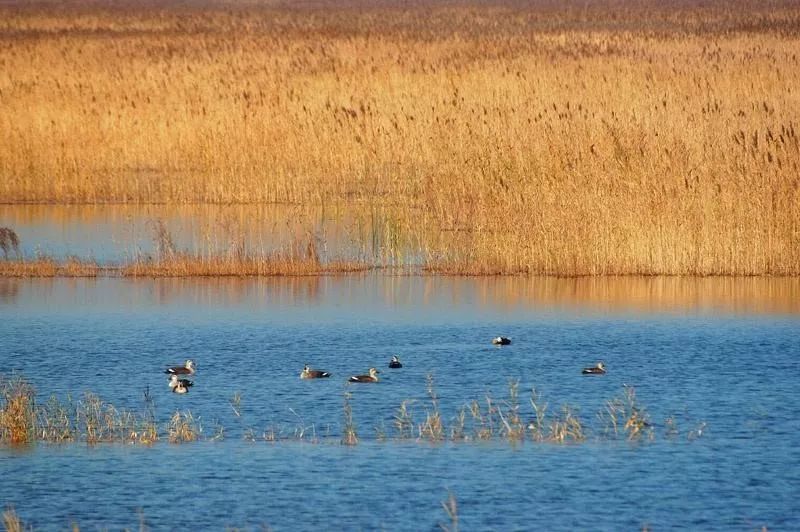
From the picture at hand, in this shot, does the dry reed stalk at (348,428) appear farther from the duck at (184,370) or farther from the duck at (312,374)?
the duck at (184,370)

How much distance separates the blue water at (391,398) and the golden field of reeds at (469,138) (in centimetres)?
129

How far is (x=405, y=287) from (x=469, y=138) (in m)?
4.64

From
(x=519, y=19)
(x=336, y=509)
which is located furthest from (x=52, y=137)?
(x=519, y=19)

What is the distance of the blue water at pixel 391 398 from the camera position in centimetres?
1023

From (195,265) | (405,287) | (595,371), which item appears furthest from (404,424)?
(195,265)

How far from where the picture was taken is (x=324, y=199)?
23.8m

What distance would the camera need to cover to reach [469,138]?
75.6 ft

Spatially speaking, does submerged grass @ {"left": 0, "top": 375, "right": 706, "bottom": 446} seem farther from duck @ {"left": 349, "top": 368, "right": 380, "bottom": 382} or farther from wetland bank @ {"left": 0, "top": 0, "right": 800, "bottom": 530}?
duck @ {"left": 349, "top": 368, "right": 380, "bottom": 382}

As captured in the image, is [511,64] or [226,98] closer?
[226,98]

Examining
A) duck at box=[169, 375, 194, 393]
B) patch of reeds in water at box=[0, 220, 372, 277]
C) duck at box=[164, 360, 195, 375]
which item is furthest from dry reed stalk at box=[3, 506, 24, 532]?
patch of reeds in water at box=[0, 220, 372, 277]

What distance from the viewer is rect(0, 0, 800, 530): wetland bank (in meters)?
10.8

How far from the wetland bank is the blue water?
0.13ft

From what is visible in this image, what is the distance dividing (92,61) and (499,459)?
2625 centimetres

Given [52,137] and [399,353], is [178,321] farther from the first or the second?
[52,137]
